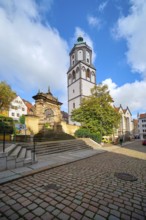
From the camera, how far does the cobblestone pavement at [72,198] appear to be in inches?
110

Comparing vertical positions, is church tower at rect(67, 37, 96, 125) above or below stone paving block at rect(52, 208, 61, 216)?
above

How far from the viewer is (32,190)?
12.7 ft

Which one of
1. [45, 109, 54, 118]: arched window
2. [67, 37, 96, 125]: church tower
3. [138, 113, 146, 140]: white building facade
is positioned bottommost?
[138, 113, 146, 140]: white building facade

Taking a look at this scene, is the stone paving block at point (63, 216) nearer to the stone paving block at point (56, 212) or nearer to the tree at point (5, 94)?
the stone paving block at point (56, 212)

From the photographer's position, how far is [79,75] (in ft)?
117

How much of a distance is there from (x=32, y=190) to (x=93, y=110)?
1798 cm

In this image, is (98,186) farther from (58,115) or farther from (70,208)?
(58,115)

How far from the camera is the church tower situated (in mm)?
35438

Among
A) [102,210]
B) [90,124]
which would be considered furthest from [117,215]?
[90,124]

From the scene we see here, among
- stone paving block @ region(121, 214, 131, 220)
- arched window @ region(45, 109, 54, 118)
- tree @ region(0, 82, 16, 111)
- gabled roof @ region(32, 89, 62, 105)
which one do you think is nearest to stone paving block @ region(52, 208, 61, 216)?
stone paving block @ region(121, 214, 131, 220)

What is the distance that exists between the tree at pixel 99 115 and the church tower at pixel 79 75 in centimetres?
1253

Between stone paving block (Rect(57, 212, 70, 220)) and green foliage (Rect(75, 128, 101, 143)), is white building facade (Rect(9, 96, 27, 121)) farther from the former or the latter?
stone paving block (Rect(57, 212, 70, 220))

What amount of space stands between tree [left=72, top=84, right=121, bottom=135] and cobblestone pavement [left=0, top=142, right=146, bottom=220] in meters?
15.8

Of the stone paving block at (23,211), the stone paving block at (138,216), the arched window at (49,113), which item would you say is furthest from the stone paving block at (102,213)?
the arched window at (49,113)
